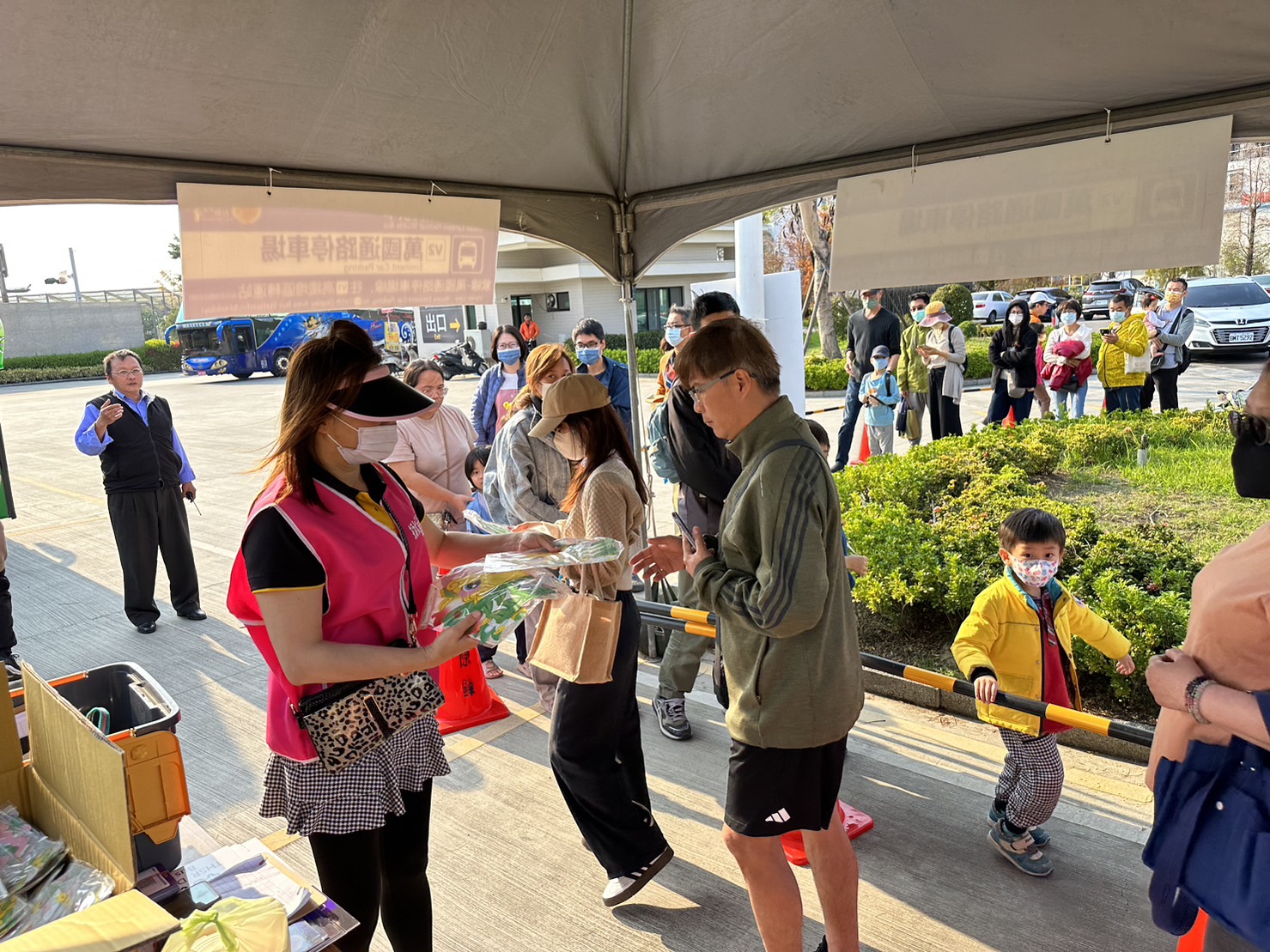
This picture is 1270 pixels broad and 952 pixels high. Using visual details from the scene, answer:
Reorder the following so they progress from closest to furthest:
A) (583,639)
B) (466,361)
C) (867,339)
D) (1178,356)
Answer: (583,639)
(867,339)
(1178,356)
(466,361)

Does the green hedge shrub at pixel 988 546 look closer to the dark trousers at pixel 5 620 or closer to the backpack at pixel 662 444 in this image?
the backpack at pixel 662 444

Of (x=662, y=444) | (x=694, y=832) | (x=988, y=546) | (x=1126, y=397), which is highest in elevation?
(x=662, y=444)

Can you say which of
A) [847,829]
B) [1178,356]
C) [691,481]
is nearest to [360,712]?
[691,481]

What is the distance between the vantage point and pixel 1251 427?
1934 millimetres

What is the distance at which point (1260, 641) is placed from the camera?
5.78 feet

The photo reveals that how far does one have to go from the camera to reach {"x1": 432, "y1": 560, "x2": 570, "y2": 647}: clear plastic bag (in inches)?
83.5

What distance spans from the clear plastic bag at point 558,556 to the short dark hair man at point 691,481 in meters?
1.05

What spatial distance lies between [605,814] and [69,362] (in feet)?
169

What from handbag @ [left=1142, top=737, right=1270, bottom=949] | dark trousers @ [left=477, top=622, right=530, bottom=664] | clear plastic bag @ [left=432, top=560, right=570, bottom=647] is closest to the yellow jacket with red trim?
handbag @ [left=1142, top=737, right=1270, bottom=949]

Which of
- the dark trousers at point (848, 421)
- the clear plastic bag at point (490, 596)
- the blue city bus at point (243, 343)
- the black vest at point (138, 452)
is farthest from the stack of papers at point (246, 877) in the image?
the blue city bus at point (243, 343)

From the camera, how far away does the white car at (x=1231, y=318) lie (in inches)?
802

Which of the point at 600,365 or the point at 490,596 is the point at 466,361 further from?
the point at 490,596

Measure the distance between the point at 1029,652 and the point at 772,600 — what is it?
1640mm

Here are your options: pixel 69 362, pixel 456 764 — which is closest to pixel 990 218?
pixel 456 764
